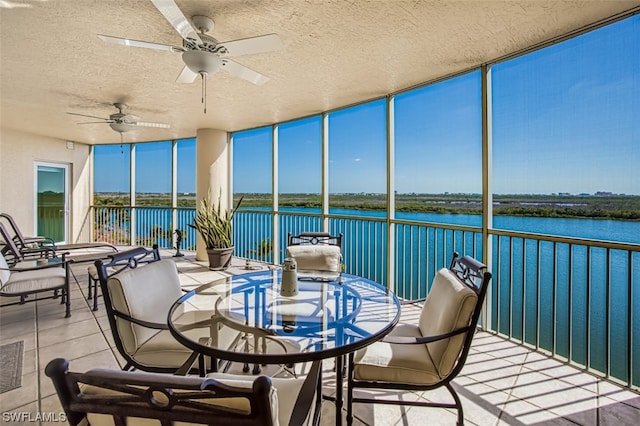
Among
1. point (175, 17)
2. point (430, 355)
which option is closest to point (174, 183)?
point (175, 17)

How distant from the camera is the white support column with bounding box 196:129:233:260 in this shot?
6.09 meters

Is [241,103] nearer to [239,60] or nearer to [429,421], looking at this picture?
[239,60]

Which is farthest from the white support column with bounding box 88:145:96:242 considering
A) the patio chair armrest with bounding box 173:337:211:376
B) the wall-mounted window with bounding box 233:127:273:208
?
the patio chair armrest with bounding box 173:337:211:376

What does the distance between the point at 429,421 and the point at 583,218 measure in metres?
2.37

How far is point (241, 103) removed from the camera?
455 cm

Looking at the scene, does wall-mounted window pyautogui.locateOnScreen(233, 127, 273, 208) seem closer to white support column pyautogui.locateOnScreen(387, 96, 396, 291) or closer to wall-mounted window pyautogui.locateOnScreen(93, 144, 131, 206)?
white support column pyautogui.locateOnScreen(387, 96, 396, 291)

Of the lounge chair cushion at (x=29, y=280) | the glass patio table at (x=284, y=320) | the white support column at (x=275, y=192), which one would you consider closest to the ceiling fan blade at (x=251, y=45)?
the glass patio table at (x=284, y=320)

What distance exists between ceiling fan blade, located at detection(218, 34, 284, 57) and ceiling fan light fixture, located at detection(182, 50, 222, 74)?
9cm

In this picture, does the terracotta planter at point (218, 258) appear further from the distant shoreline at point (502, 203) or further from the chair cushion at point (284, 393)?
the chair cushion at point (284, 393)

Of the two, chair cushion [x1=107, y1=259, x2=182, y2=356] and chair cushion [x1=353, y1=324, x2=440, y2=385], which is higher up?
chair cushion [x1=107, y1=259, x2=182, y2=356]

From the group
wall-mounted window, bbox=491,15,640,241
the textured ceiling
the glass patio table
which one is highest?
Answer: the textured ceiling

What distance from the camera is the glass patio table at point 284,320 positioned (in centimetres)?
133

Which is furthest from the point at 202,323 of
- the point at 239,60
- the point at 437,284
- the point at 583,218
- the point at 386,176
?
the point at 583,218

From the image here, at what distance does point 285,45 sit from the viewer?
9.16 feet
